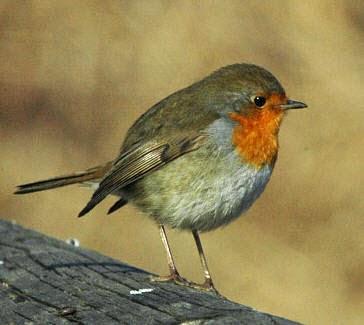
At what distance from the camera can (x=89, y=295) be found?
3.75 m

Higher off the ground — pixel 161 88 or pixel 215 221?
pixel 161 88

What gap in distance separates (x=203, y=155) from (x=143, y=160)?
336mm

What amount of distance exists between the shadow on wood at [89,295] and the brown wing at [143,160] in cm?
82

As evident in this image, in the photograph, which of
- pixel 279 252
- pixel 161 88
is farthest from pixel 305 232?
pixel 161 88

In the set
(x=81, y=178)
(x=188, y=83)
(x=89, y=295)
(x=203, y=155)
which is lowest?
(x=89, y=295)

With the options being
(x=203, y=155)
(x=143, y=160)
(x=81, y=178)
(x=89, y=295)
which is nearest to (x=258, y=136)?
(x=203, y=155)

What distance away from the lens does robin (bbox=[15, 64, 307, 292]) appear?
16.9 feet

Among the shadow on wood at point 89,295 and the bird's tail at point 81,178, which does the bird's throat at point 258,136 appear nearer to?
the bird's tail at point 81,178

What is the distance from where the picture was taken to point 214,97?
5453 mm

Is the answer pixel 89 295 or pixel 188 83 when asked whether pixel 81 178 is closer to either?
pixel 89 295

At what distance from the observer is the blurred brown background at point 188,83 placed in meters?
8.02

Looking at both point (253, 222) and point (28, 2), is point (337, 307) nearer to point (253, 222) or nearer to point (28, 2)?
point (253, 222)

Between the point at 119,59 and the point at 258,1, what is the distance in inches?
44.9

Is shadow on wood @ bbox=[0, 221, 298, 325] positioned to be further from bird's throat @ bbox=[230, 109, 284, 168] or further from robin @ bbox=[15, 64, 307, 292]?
bird's throat @ bbox=[230, 109, 284, 168]
